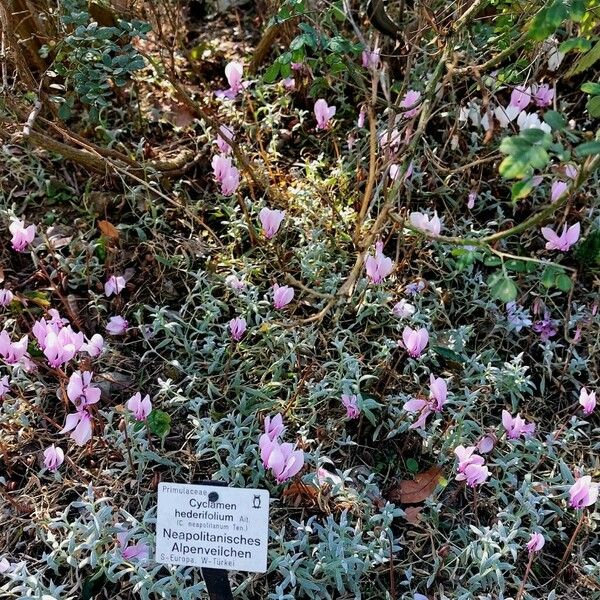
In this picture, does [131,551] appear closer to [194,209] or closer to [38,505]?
[38,505]

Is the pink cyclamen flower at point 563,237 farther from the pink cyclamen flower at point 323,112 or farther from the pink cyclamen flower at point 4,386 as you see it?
the pink cyclamen flower at point 4,386

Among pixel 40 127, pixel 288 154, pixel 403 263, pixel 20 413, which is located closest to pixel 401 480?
pixel 403 263

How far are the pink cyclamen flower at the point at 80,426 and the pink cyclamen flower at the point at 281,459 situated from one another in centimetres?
57

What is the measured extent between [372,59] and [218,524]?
5.55 feet

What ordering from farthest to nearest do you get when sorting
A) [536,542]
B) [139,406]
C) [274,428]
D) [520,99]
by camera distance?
1. [520,99]
2. [139,406]
3. [274,428]
4. [536,542]

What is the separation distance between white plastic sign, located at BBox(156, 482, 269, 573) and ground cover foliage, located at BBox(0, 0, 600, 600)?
1.00 ft

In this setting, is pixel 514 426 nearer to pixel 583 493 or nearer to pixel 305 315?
pixel 583 493

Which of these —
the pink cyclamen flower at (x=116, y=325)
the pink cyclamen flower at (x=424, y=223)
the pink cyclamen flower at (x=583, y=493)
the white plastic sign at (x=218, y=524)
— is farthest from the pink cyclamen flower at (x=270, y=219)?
the pink cyclamen flower at (x=583, y=493)

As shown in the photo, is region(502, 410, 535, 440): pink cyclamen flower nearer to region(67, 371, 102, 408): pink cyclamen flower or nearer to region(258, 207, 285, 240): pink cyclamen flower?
region(258, 207, 285, 240): pink cyclamen flower

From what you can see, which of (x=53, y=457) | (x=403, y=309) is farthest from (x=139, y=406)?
(x=403, y=309)

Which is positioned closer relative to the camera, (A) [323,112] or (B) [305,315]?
(B) [305,315]

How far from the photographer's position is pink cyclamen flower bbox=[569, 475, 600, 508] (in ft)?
7.03

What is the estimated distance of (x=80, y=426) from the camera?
2.29m

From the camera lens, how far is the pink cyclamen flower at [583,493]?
7.03ft
